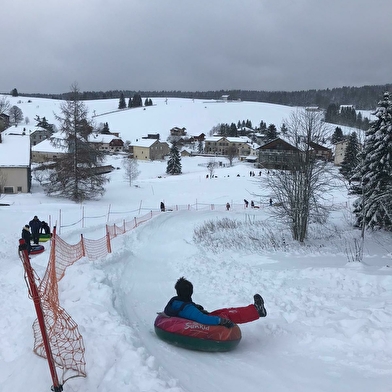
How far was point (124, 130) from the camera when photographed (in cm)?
13812

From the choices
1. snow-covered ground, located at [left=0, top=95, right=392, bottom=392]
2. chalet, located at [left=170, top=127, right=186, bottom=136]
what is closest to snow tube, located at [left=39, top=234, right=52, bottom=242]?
snow-covered ground, located at [left=0, top=95, right=392, bottom=392]

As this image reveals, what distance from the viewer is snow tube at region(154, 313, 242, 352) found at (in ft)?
20.4

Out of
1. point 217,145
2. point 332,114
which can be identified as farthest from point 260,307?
point 332,114

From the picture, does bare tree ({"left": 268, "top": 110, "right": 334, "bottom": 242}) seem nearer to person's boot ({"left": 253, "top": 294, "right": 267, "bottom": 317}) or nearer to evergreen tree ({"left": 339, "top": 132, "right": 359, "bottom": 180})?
evergreen tree ({"left": 339, "top": 132, "right": 359, "bottom": 180})

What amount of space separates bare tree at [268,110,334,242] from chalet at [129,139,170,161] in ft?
252

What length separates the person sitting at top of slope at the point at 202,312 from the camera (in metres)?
6.32

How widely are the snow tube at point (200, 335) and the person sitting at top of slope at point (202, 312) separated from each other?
9 cm

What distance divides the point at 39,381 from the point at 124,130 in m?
139

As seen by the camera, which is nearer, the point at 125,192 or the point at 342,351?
the point at 342,351

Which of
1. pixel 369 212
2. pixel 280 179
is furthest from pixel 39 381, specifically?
pixel 369 212

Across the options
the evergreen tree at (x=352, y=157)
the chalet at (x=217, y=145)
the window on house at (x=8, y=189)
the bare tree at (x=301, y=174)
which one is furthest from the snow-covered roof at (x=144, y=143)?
the bare tree at (x=301, y=174)

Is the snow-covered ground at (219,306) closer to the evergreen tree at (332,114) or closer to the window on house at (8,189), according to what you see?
the window on house at (8,189)

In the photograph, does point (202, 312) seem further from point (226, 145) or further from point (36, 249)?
point (226, 145)

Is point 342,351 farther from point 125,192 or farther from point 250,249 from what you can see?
point 125,192
